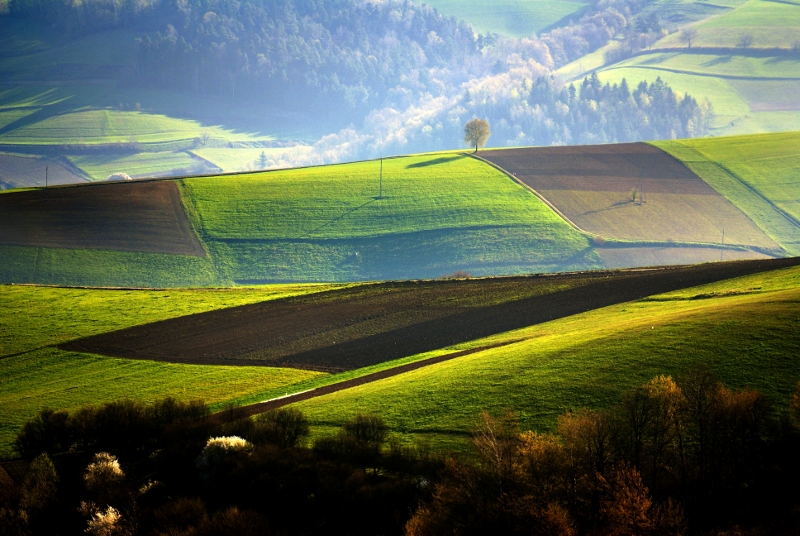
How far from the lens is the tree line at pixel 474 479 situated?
28.1 meters

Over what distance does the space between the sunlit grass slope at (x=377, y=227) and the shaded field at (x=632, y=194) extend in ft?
16.8

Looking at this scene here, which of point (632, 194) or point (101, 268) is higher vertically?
point (632, 194)

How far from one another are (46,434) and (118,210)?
69.9 metres

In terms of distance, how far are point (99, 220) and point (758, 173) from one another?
97.8 m

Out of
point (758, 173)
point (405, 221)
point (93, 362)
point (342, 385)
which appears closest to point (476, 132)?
point (405, 221)

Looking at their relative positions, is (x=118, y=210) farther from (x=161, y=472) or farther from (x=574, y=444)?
(x=574, y=444)

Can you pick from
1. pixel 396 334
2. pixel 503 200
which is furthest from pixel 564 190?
pixel 396 334

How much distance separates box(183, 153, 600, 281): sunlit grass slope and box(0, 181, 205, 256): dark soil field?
362cm

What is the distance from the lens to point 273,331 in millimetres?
59938

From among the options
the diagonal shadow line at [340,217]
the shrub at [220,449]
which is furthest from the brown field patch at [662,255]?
the shrub at [220,449]

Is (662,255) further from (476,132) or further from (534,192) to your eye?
(476,132)

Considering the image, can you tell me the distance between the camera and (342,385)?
46.9 meters

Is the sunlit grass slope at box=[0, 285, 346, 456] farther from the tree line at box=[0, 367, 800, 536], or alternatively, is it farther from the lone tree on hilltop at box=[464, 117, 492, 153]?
the lone tree on hilltop at box=[464, 117, 492, 153]

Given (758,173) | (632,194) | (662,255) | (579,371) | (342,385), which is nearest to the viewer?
(579,371)
